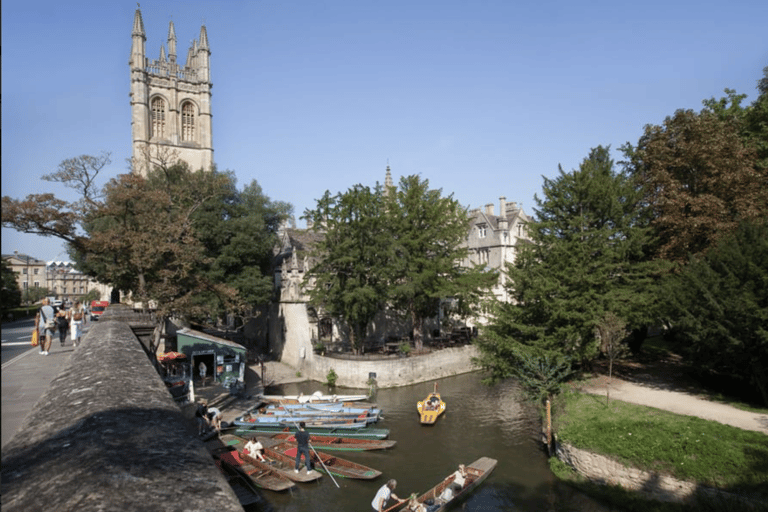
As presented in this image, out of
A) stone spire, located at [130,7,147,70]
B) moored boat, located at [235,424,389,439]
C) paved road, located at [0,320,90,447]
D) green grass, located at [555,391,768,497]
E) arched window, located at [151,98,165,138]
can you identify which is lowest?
moored boat, located at [235,424,389,439]

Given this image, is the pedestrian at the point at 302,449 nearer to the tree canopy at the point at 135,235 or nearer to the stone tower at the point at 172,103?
the tree canopy at the point at 135,235

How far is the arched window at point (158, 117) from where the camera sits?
5712cm

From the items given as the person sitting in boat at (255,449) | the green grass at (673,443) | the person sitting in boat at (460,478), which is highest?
the green grass at (673,443)

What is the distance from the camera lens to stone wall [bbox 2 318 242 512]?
3.51 metres

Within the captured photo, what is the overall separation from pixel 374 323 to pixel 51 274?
74292mm

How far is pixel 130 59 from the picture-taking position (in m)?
56.2

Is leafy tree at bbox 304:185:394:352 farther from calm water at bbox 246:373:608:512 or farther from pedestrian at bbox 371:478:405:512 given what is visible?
pedestrian at bbox 371:478:405:512

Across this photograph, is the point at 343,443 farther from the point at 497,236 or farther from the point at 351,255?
the point at 497,236

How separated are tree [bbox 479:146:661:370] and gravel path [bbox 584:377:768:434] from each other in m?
1.80

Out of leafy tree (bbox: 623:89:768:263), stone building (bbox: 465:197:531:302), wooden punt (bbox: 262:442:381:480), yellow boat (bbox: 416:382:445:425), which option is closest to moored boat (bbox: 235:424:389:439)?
wooden punt (bbox: 262:442:381:480)

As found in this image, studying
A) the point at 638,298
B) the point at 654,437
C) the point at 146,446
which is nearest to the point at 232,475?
the point at 654,437

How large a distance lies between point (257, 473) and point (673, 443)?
13.8 metres

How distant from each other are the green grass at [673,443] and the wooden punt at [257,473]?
10.0 meters

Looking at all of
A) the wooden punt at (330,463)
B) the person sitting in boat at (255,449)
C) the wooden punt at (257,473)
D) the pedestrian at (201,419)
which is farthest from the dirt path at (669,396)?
the pedestrian at (201,419)
